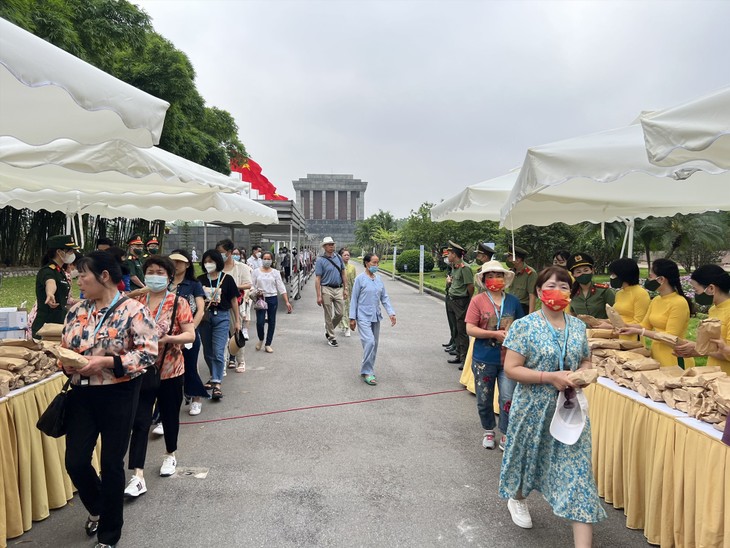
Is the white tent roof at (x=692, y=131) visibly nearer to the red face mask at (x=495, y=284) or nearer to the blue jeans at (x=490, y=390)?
the red face mask at (x=495, y=284)

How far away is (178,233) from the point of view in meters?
33.8

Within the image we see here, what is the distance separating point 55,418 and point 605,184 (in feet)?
17.3

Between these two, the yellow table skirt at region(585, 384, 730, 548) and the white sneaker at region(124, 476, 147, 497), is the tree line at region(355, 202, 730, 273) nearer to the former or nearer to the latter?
the yellow table skirt at region(585, 384, 730, 548)

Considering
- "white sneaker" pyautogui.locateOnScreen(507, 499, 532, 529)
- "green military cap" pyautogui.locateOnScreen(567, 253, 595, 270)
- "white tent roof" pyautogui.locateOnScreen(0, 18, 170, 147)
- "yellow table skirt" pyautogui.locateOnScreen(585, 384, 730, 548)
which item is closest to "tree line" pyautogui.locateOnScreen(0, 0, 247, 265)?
"white tent roof" pyautogui.locateOnScreen(0, 18, 170, 147)

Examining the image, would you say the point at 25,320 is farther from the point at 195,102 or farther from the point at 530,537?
the point at 195,102

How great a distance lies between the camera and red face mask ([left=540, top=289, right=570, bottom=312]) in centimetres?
271

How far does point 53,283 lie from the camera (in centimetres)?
508

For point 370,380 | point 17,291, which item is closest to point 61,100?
point 370,380

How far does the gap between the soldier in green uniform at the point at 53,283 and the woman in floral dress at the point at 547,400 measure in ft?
15.1

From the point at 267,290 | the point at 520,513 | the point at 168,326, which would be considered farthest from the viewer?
the point at 267,290

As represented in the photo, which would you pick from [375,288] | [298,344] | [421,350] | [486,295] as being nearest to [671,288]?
[486,295]

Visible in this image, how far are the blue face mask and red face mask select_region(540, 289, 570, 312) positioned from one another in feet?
8.98

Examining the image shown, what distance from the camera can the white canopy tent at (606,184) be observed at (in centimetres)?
353

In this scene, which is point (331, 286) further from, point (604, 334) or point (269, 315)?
point (604, 334)
